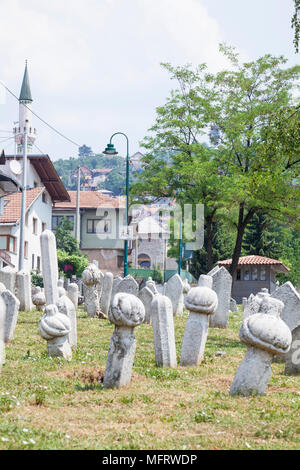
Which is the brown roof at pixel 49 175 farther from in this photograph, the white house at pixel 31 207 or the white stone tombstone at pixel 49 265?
the white stone tombstone at pixel 49 265

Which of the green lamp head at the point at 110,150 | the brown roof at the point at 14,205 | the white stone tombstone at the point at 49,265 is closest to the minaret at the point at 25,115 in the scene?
the brown roof at the point at 14,205

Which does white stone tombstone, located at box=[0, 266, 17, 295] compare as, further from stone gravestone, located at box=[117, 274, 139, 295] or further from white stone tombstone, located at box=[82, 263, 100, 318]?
stone gravestone, located at box=[117, 274, 139, 295]

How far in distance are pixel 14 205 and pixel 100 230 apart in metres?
21.5

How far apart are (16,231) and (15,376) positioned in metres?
34.4

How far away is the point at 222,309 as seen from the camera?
1750cm

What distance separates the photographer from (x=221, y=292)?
16953 mm

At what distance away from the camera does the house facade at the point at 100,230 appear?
2516 inches

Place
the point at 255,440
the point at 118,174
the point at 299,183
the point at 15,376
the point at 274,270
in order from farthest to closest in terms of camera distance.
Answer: the point at 118,174 → the point at 274,270 → the point at 299,183 → the point at 15,376 → the point at 255,440

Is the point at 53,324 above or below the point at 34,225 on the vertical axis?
below

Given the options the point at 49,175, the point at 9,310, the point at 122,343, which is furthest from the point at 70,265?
→ the point at 122,343

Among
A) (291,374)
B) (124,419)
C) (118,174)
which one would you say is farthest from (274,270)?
(118,174)

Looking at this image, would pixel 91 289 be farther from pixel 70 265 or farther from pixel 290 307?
pixel 70 265
